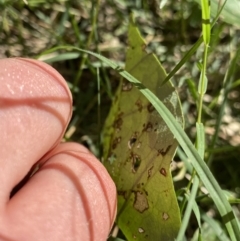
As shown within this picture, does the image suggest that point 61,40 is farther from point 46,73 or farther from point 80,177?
point 80,177

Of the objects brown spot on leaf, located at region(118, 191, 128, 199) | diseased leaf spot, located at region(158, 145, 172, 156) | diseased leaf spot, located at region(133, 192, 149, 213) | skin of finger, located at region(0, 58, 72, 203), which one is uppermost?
diseased leaf spot, located at region(158, 145, 172, 156)

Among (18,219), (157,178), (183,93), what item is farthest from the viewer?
(183,93)

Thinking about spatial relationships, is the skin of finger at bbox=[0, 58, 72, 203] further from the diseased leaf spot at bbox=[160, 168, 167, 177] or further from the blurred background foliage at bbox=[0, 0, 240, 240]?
the blurred background foliage at bbox=[0, 0, 240, 240]

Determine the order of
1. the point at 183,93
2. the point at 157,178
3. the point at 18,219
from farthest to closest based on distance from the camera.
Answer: the point at 183,93, the point at 157,178, the point at 18,219

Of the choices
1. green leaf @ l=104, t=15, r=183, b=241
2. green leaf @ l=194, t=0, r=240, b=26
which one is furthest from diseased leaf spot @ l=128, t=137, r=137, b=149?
green leaf @ l=194, t=0, r=240, b=26

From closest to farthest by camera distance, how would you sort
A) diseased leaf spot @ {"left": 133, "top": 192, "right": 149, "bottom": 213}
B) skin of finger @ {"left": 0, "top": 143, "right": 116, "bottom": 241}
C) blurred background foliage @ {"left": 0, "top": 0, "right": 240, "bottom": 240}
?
skin of finger @ {"left": 0, "top": 143, "right": 116, "bottom": 241}
diseased leaf spot @ {"left": 133, "top": 192, "right": 149, "bottom": 213}
blurred background foliage @ {"left": 0, "top": 0, "right": 240, "bottom": 240}

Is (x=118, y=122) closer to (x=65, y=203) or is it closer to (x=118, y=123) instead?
(x=118, y=123)

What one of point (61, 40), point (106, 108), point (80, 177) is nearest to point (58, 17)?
point (61, 40)
